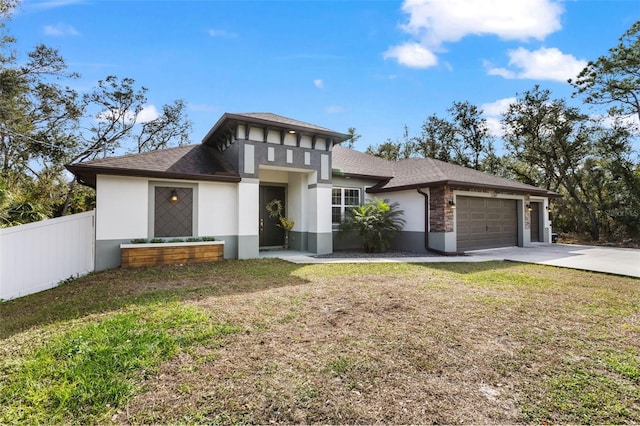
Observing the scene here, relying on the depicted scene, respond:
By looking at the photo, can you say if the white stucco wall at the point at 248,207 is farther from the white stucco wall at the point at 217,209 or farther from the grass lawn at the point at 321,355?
the grass lawn at the point at 321,355

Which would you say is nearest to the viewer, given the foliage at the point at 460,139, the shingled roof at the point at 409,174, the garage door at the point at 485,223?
the shingled roof at the point at 409,174

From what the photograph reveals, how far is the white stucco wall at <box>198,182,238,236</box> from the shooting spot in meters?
9.14

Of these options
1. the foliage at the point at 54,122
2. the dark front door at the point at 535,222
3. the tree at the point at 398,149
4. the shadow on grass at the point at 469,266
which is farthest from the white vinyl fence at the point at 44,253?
the tree at the point at 398,149

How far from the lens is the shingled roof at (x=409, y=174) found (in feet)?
36.3

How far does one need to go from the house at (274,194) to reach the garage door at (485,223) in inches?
1.6

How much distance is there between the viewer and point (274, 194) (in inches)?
474

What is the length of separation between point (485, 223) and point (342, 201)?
231 inches

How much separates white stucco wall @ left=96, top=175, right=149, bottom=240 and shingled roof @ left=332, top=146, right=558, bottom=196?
21.6 feet

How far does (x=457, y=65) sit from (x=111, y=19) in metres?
12.5

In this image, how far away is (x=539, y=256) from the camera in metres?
10.2

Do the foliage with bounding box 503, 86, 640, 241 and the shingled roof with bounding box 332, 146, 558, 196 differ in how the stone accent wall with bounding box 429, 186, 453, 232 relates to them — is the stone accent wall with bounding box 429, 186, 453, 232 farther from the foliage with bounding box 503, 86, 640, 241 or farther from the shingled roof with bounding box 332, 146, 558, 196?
the foliage with bounding box 503, 86, 640, 241

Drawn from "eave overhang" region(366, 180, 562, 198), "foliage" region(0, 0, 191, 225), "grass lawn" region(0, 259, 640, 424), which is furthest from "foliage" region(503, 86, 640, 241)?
"foliage" region(0, 0, 191, 225)

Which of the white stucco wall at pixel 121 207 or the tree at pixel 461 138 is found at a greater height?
the tree at pixel 461 138

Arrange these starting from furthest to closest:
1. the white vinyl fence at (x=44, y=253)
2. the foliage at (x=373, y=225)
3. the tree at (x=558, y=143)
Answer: the tree at (x=558, y=143)
the foliage at (x=373, y=225)
the white vinyl fence at (x=44, y=253)
